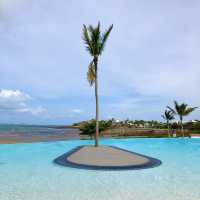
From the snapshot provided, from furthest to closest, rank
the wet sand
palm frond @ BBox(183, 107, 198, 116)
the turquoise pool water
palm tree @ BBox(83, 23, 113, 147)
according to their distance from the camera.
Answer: palm frond @ BBox(183, 107, 198, 116)
the wet sand
palm tree @ BBox(83, 23, 113, 147)
the turquoise pool water

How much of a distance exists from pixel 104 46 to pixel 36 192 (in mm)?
11360

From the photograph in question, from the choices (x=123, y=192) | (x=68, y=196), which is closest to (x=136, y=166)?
(x=123, y=192)

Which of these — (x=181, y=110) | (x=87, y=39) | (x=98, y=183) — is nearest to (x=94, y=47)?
(x=87, y=39)

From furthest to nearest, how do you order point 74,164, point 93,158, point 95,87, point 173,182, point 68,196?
point 95,87
point 93,158
point 74,164
point 173,182
point 68,196

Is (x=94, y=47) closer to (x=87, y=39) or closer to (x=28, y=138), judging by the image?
(x=87, y=39)

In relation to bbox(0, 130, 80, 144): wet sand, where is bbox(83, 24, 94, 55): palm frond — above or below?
above

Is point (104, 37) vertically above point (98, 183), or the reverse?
point (104, 37)

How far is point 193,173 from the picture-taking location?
977 centimetres

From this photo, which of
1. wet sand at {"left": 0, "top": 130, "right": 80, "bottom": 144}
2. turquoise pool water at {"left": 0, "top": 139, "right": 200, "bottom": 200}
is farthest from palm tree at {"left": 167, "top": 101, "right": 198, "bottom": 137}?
turquoise pool water at {"left": 0, "top": 139, "right": 200, "bottom": 200}

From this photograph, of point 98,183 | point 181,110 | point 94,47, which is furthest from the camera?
point 181,110

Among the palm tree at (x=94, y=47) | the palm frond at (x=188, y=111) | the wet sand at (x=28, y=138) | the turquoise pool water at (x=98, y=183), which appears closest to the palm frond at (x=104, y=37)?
the palm tree at (x=94, y=47)

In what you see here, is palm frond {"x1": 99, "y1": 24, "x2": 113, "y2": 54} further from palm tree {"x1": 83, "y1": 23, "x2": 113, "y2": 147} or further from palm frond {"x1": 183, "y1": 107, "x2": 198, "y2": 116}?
palm frond {"x1": 183, "y1": 107, "x2": 198, "y2": 116}

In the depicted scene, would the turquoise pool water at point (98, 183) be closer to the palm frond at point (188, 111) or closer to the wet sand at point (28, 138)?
the wet sand at point (28, 138)

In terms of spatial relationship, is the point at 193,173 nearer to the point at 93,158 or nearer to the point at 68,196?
the point at 93,158
